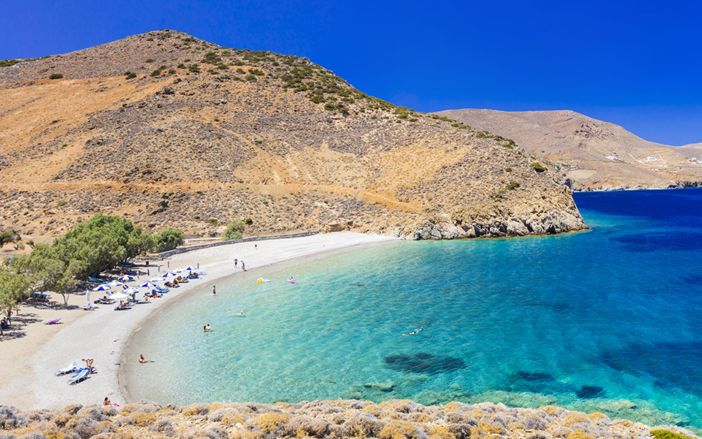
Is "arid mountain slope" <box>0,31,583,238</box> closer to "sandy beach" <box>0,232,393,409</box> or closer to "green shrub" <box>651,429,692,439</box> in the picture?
"sandy beach" <box>0,232,393,409</box>

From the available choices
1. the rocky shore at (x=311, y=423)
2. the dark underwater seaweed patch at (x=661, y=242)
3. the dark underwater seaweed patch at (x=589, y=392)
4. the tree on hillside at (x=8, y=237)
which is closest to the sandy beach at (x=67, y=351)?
the rocky shore at (x=311, y=423)

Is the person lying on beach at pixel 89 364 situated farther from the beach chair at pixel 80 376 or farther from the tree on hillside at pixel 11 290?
the tree on hillside at pixel 11 290

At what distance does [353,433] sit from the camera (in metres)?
12.4

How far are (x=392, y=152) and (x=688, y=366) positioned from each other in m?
69.9

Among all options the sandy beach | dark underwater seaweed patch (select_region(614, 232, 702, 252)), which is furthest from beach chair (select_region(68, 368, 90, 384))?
dark underwater seaweed patch (select_region(614, 232, 702, 252))

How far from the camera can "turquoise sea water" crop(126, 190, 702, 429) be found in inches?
781

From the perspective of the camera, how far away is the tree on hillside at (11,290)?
26266mm

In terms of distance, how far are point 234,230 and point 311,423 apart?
5337 cm

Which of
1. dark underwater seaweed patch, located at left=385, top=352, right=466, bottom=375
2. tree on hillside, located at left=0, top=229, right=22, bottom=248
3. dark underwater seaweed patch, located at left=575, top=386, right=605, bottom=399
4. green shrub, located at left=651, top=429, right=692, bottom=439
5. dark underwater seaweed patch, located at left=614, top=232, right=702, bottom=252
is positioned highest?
tree on hillside, located at left=0, top=229, right=22, bottom=248

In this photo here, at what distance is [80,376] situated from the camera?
67.1 feet

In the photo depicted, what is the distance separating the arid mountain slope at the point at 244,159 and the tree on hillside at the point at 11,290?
3632cm

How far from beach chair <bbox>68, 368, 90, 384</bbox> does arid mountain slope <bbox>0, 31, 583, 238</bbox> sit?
46586 mm

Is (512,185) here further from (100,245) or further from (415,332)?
(100,245)

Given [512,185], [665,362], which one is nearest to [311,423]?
[665,362]
